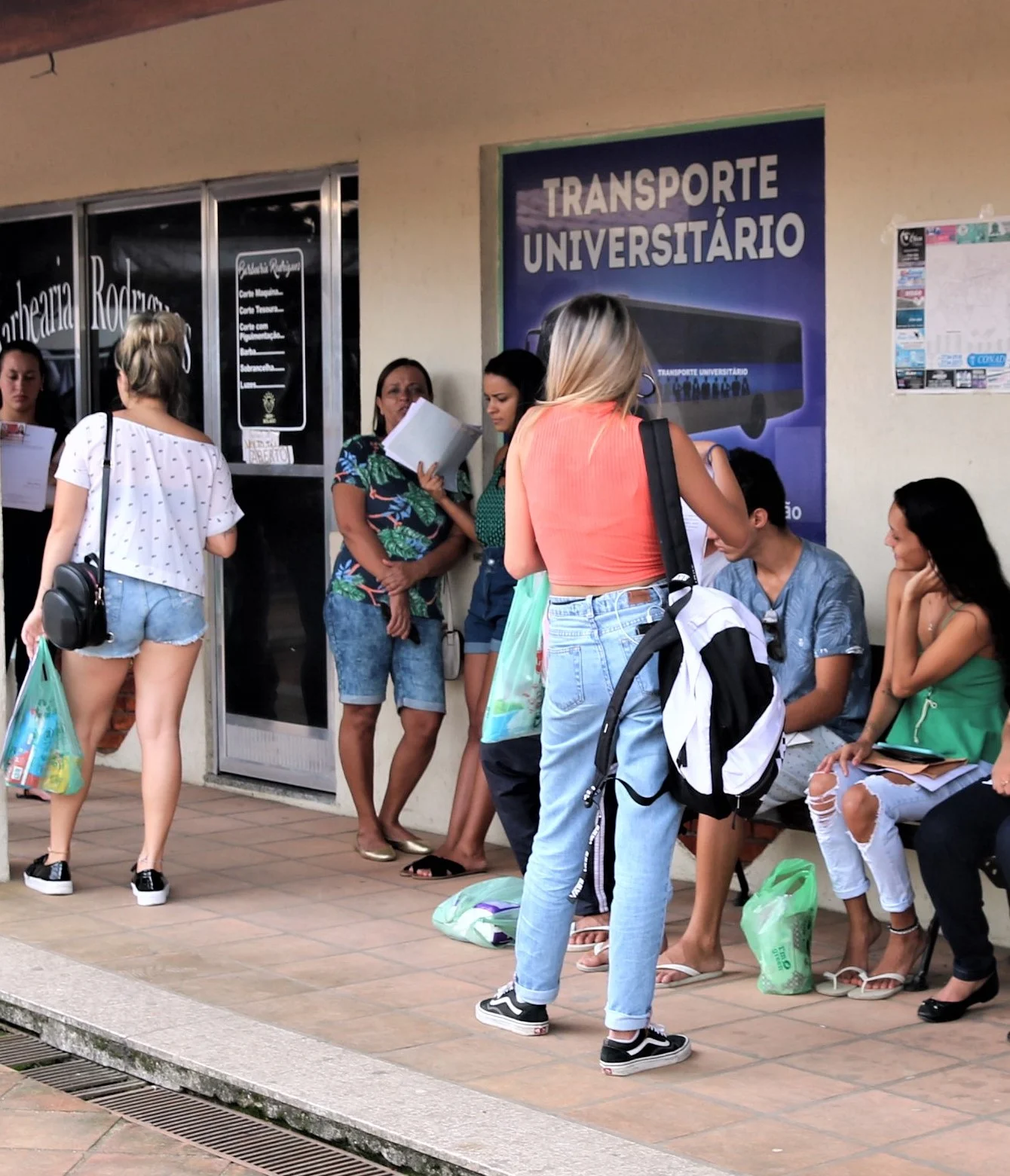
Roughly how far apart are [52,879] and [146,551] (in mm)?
1161

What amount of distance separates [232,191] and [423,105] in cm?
126

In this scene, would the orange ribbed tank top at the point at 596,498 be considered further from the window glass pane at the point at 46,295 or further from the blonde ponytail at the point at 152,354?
the window glass pane at the point at 46,295

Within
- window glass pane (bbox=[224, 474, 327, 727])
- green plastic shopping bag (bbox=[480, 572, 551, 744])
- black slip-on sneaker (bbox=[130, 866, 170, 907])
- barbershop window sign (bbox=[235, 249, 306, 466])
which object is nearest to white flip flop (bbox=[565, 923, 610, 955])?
green plastic shopping bag (bbox=[480, 572, 551, 744])

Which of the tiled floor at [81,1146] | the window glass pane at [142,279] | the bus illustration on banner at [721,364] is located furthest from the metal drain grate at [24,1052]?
the window glass pane at [142,279]

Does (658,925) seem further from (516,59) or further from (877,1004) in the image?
(516,59)

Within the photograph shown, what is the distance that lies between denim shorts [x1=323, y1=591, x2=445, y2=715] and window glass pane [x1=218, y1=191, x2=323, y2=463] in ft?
3.55

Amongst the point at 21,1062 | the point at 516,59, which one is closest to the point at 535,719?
the point at 21,1062

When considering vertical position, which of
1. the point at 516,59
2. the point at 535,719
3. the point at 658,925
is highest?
the point at 516,59

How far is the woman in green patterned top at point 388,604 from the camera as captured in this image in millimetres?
6980

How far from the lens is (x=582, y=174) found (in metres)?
6.84

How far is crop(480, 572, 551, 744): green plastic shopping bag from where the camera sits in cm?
500

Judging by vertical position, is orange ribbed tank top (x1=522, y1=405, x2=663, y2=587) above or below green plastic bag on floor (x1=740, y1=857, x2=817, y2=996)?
above

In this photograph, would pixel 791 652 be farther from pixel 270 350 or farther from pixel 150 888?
pixel 270 350

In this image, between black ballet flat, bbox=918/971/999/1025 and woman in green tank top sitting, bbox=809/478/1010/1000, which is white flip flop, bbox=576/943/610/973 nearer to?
woman in green tank top sitting, bbox=809/478/1010/1000
